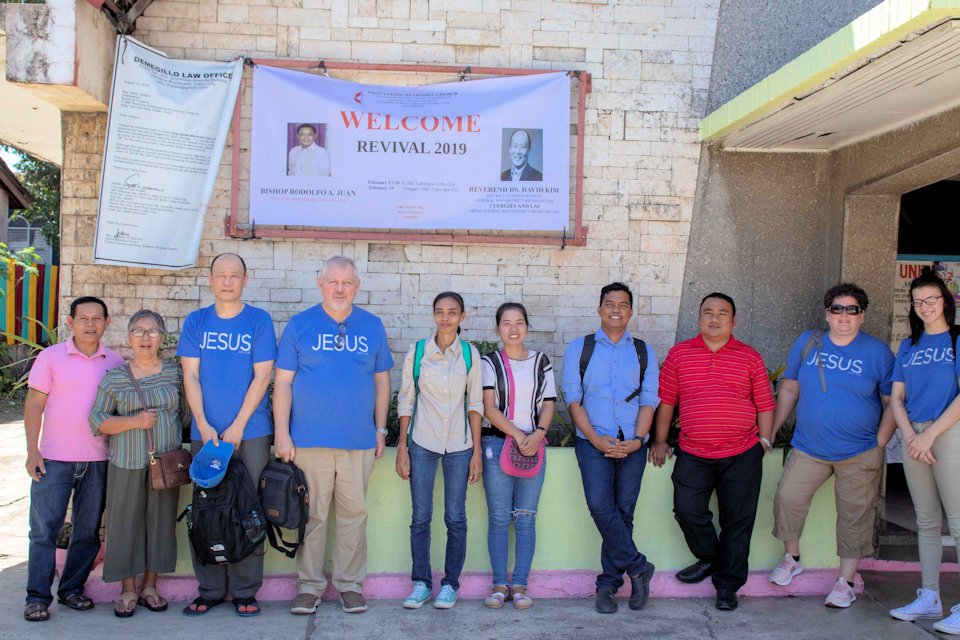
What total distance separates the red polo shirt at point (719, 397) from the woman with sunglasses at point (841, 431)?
0.30m

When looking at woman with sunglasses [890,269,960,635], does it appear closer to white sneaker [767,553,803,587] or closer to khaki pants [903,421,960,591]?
khaki pants [903,421,960,591]

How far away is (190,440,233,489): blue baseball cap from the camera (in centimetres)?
429

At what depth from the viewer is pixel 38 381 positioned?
4449mm

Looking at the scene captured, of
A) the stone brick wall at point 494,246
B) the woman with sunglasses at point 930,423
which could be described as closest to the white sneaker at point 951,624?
the woman with sunglasses at point 930,423

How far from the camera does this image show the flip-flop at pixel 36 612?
435 centimetres

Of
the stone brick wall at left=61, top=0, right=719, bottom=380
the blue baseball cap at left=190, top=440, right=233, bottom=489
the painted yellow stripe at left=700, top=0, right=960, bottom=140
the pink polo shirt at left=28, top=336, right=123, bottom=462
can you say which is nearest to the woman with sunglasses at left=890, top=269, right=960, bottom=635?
the painted yellow stripe at left=700, top=0, right=960, bottom=140

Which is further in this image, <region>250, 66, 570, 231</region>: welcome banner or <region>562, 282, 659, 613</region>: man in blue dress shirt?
<region>250, 66, 570, 231</region>: welcome banner

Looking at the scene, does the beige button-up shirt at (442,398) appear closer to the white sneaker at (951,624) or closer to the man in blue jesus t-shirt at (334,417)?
the man in blue jesus t-shirt at (334,417)

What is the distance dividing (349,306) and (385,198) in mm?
1486

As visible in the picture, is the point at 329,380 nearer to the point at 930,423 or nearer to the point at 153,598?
the point at 153,598

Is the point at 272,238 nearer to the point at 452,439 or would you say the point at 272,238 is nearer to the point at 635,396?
the point at 452,439

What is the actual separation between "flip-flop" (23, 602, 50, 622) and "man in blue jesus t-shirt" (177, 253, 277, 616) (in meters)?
0.70

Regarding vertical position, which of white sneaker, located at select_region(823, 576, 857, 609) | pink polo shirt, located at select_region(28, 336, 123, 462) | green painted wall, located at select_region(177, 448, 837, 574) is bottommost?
white sneaker, located at select_region(823, 576, 857, 609)

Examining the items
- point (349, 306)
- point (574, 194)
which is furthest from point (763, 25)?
point (349, 306)
